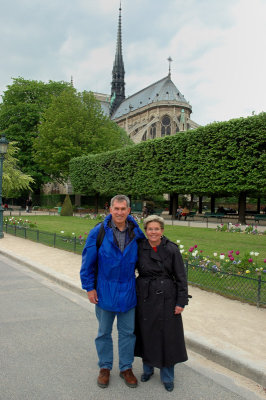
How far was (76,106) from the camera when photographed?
122ft

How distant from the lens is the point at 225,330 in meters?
4.33

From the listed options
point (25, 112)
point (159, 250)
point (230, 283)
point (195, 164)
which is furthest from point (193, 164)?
point (25, 112)

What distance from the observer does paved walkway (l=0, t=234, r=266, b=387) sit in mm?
3467

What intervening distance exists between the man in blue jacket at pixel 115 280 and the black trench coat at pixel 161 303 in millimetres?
101

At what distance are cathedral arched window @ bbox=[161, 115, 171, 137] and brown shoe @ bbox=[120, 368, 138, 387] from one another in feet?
214

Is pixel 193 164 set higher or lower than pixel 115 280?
higher

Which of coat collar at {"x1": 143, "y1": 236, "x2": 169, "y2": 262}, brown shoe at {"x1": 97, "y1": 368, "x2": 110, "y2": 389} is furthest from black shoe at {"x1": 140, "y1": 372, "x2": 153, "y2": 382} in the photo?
coat collar at {"x1": 143, "y1": 236, "x2": 169, "y2": 262}

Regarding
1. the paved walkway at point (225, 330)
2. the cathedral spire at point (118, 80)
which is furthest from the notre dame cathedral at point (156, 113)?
the paved walkway at point (225, 330)

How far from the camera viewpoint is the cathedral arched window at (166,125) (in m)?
66.6

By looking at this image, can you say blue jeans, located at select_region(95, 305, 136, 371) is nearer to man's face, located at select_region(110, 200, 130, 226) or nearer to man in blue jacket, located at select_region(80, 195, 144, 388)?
man in blue jacket, located at select_region(80, 195, 144, 388)

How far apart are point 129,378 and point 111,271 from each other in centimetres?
107

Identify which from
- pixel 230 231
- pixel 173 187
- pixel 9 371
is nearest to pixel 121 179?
pixel 173 187

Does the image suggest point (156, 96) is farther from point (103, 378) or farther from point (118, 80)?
point (103, 378)

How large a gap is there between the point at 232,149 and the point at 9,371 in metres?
21.4
